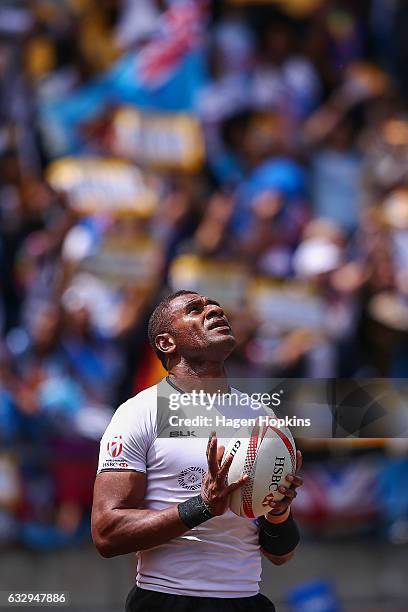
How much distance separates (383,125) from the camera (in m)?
10.6

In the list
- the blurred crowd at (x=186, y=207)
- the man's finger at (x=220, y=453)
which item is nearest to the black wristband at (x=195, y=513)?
the man's finger at (x=220, y=453)

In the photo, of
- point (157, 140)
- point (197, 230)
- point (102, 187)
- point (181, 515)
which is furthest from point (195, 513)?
point (157, 140)

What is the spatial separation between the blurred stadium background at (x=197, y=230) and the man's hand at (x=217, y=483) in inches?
155

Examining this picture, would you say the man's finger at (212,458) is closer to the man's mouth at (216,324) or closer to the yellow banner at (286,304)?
the man's mouth at (216,324)

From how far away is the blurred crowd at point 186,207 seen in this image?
8680mm

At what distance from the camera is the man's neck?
3.68 m

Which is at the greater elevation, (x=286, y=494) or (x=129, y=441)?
(x=129, y=441)

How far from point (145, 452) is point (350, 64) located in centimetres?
811

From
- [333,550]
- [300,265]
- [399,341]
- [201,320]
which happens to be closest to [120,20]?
[300,265]

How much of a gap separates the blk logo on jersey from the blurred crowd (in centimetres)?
494

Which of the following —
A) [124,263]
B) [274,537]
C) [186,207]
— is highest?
[186,207]

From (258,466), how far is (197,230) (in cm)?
612

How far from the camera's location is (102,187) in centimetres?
966

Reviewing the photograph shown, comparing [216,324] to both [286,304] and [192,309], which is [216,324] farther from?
[286,304]
